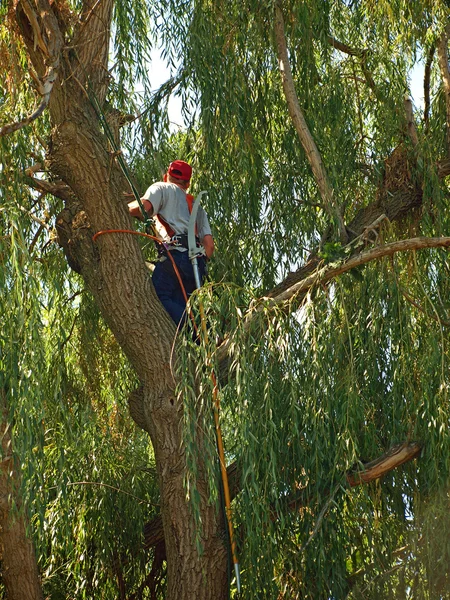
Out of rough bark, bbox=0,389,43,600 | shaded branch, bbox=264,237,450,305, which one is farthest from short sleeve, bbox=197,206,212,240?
rough bark, bbox=0,389,43,600

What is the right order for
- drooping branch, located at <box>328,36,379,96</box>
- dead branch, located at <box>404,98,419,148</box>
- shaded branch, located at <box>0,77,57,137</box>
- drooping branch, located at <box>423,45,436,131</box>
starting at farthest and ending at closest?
drooping branch, located at <box>423,45,436,131</box>
drooping branch, located at <box>328,36,379,96</box>
dead branch, located at <box>404,98,419,148</box>
shaded branch, located at <box>0,77,57,137</box>

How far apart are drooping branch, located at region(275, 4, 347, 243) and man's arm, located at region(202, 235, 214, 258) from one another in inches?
25.9

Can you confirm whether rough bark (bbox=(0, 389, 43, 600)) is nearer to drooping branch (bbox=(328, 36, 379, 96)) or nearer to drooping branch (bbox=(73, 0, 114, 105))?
drooping branch (bbox=(73, 0, 114, 105))

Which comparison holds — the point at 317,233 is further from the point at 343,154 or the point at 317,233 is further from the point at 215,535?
the point at 215,535

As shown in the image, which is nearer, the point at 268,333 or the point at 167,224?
the point at 268,333

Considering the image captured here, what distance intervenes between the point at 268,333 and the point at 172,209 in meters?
1.11

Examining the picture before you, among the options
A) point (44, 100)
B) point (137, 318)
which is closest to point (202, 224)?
point (137, 318)

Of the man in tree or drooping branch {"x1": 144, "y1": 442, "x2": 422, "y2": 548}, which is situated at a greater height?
the man in tree

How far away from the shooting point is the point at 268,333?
4461 millimetres

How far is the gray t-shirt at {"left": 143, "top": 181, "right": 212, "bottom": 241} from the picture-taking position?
5141mm

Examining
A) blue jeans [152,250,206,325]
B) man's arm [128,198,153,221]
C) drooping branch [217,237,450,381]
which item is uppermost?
man's arm [128,198,153,221]

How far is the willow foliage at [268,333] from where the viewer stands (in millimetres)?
4383

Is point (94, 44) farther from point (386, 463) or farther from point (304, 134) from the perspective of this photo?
point (386, 463)

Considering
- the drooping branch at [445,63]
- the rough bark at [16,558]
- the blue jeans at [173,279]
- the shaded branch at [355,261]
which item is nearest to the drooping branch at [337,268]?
the shaded branch at [355,261]
